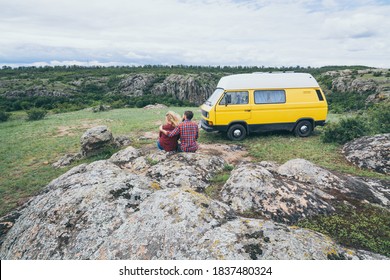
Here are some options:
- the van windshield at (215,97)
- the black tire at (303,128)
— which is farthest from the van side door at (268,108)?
the van windshield at (215,97)

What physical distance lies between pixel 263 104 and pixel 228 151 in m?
3.16

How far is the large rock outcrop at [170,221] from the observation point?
3.05 metres

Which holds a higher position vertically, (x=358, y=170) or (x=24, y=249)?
(x=24, y=249)

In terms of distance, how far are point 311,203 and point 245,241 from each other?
2.20 meters

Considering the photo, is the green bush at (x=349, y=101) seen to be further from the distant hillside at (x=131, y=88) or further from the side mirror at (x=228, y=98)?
the side mirror at (x=228, y=98)

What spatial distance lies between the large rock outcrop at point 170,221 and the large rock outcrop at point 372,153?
3.47m

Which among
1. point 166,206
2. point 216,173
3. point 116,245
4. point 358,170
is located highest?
point 166,206

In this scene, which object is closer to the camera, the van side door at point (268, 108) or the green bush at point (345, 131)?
the green bush at point (345, 131)

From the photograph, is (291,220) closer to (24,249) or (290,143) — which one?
(24,249)

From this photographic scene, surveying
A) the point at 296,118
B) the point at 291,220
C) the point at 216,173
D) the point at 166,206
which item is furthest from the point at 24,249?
the point at 296,118

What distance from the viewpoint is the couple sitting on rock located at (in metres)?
7.62

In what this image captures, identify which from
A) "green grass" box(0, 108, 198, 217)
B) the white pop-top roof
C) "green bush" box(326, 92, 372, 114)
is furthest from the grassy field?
"green bush" box(326, 92, 372, 114)

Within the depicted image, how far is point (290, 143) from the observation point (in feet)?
38.6

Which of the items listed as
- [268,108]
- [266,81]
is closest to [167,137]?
[268,108]
